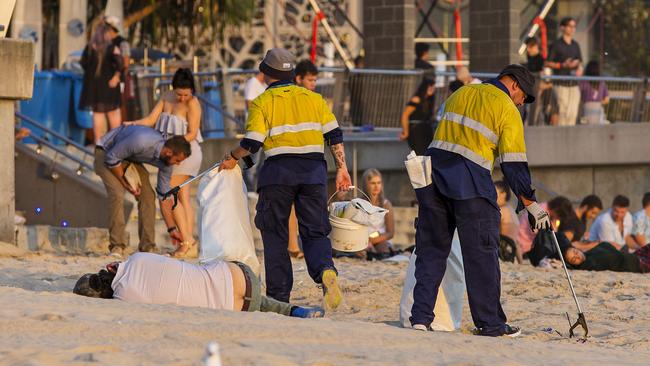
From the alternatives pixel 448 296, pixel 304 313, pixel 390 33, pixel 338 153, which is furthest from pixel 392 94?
pixel 304 313

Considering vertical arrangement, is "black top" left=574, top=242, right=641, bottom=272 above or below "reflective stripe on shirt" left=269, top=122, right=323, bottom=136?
below

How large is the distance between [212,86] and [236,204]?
928 cm

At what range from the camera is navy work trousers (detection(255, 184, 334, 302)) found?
1196cm

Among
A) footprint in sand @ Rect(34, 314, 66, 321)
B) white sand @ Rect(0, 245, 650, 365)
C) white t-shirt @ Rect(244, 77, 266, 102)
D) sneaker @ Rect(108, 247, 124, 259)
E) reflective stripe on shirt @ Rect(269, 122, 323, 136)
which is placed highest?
white t-shirt @ Rect(244, 77, 266, 102)

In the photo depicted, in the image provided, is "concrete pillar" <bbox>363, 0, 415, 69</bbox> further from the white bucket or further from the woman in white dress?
the white bucket

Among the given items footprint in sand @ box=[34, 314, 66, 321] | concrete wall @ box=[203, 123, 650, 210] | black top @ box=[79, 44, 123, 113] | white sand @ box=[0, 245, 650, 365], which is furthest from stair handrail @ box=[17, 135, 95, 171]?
footprint in sand @ box=[34, 314, 66, 321]

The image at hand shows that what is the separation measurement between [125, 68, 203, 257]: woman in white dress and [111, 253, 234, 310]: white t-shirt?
508 centimetres

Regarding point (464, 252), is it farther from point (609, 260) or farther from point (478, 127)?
point (609, 260)

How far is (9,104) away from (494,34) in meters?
11.6

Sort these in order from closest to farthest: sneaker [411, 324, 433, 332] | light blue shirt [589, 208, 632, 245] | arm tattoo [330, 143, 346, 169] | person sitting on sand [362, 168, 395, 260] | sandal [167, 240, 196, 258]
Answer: sneaker [411, 324, 433, 332]
arm tattoo [330, 143, 346, 169]
sandal [167, 240, 196, 258]
person sitting on sand [362, 168, 395, 260]
light blue shirt [589, 208, 632, 245]

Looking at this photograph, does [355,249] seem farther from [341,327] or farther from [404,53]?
[404,53]

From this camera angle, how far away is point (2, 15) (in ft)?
52.4

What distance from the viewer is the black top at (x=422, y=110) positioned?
21469mm

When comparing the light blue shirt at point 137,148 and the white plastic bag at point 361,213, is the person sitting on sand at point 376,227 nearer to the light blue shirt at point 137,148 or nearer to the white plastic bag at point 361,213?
the light blue shirt at point 137,148
